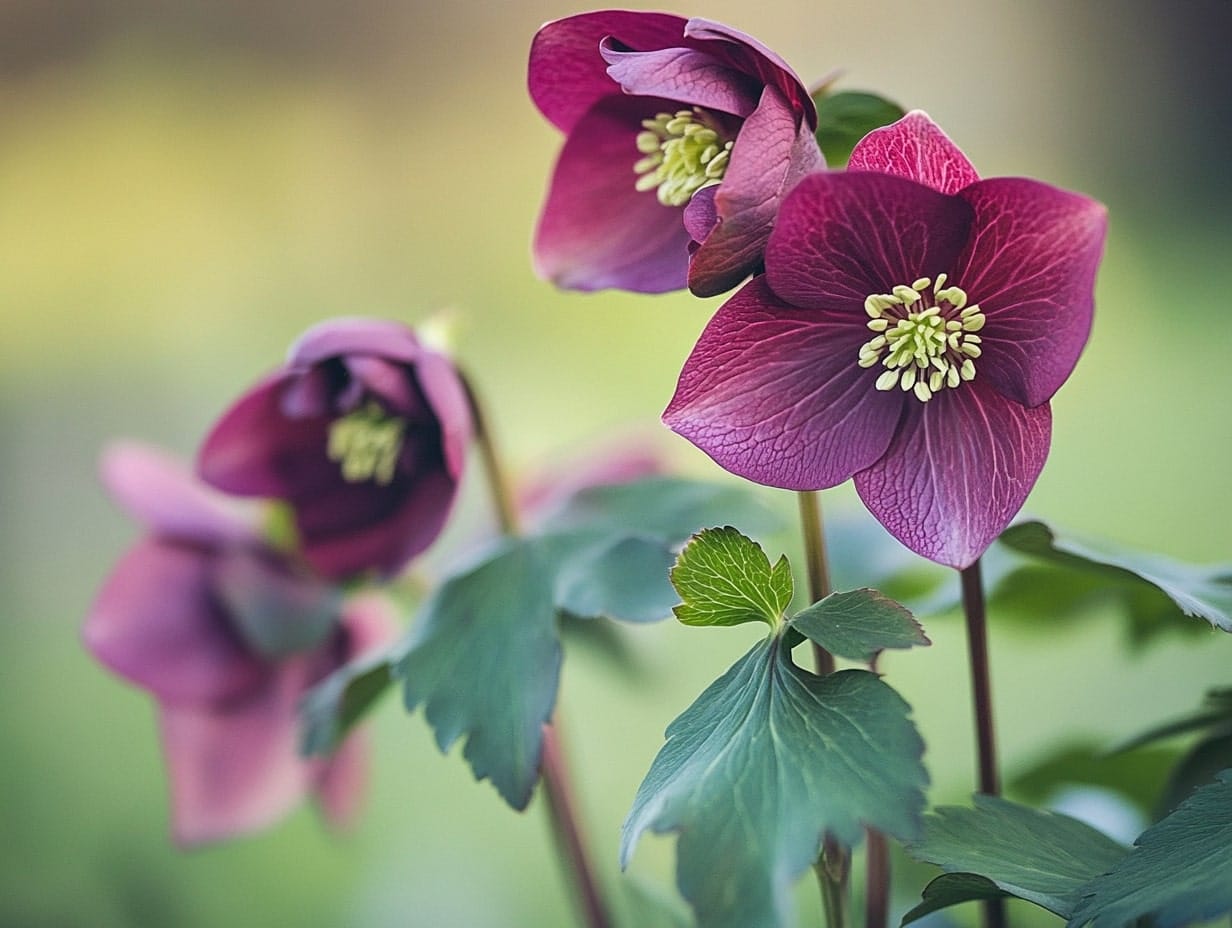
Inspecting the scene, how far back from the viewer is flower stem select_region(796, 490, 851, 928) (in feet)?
0.99

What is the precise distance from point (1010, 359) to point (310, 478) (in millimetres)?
304

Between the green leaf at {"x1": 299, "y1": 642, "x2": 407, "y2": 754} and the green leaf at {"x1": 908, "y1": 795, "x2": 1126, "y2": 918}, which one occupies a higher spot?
the green leaf at {"x1": 299, "y1": 642, "x2": 407, "y2": 754}

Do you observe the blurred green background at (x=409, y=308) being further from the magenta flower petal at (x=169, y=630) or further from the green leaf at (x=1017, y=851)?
the green leaf at (x=1017, y=851)

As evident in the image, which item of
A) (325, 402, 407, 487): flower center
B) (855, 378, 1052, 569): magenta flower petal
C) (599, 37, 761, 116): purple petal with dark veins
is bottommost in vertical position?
(855, 378, 1052, 569): magenta flower petal

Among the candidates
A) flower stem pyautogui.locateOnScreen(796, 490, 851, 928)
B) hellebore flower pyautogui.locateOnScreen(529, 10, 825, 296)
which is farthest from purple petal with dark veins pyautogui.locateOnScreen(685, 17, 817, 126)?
flower stem pyautogui.locateOnScreen(796, 490, 851, 928)

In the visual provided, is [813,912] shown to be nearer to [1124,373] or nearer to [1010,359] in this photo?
[1010,359]

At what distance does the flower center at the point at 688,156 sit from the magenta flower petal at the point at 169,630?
30 centimetres

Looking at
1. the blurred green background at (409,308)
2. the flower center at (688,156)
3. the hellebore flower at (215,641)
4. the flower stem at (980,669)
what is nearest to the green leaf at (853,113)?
the flower center at (688,156)

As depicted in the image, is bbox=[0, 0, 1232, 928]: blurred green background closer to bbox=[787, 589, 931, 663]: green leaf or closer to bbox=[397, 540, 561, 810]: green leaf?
bbox=[397, 540, 561, 810]: green leaf

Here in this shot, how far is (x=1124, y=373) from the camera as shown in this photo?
134cm

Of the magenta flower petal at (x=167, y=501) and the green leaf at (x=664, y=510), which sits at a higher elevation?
the magenta flower petal at (x=167, y=501)

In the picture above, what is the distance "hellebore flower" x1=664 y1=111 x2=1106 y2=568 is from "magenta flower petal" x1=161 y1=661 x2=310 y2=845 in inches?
13.0

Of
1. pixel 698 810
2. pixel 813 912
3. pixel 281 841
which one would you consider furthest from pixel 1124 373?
pixel 698 810

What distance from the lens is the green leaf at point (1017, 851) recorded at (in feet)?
0.99
